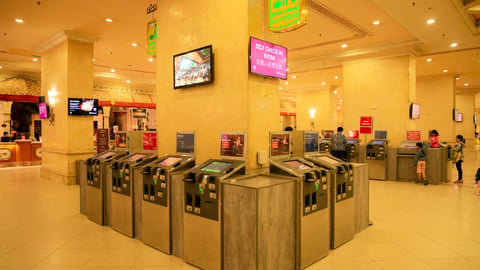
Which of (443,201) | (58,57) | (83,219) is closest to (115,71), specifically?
(58,57)

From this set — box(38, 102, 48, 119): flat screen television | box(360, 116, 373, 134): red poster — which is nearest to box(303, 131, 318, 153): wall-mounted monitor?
box(360, 116, 373, 134): red poster

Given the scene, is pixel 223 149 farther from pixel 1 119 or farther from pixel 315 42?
pixel 1 119

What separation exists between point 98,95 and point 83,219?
1290cm

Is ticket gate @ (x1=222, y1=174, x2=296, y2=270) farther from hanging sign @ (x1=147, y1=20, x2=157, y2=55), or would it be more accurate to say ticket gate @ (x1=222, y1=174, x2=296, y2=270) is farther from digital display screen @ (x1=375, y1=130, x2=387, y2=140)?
digital display screen @ (x1=375, y1=130, x2=387, y2=140)

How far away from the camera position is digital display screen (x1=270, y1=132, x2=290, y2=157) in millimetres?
3604

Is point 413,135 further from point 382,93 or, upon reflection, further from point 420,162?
point 382,93

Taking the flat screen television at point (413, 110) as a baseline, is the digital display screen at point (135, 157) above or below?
below

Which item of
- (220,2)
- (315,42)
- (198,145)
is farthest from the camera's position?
(315,42)

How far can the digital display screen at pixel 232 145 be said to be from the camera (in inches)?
134

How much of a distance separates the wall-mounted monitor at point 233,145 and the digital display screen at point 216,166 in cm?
12

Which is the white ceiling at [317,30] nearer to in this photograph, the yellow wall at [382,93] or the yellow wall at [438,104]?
the yellow wall at [382,93]

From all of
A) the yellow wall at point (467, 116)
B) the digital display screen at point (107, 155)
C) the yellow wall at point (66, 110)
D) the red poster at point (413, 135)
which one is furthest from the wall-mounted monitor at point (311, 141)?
the yellow wall at point (467, 116)

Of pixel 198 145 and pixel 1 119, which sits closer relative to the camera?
pixel 198 145

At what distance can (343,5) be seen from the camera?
21.8 feet
